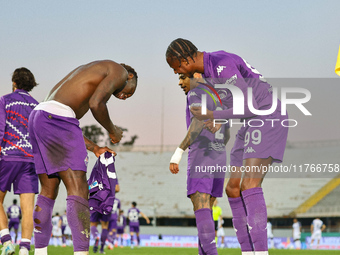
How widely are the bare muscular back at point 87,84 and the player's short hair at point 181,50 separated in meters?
0.50

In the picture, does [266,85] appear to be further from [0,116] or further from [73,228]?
[0,116]

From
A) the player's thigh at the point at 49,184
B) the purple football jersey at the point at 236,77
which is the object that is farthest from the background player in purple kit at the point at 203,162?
the player's thigh at the point at 49,184

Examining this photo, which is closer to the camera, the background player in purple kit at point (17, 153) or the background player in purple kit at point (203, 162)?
the background player in purple kit at point (203, 162)

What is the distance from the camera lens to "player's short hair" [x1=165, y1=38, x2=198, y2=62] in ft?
14.5

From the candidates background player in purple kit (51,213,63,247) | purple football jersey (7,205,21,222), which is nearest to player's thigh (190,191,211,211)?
purple football jersey (7,205,21,222)

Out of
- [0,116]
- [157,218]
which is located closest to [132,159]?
[157,218]

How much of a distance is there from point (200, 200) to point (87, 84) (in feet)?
5.67

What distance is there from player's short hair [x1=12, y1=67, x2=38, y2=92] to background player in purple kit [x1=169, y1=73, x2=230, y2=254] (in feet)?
7.48

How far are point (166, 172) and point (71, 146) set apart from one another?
116 feet

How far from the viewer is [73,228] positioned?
157 inches

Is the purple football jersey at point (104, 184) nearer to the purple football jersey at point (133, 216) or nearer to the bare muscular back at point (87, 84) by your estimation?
the bare muscular back at point (87, 84)

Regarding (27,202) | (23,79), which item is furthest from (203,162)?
(23,79)

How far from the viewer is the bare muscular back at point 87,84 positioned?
435 cm

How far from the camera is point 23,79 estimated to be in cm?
659
